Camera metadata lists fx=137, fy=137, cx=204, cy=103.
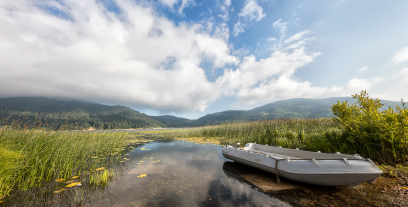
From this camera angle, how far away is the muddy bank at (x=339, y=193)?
3.34m

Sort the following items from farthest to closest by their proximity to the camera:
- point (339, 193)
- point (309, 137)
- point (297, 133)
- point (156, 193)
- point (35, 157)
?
point (297, 133), point (309, 137), point (35, 157), point (156, 193), point (339, 193)

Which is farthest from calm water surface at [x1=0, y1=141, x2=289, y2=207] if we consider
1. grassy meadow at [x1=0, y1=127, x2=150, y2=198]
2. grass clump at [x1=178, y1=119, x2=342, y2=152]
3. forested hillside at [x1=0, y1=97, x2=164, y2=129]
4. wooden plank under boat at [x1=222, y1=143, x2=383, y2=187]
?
grass clump at [x1=178, y1=119, x2=342, y2=152]

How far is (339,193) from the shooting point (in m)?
3.88

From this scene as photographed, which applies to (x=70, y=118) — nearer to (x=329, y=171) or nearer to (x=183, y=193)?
(x=183, y=193)

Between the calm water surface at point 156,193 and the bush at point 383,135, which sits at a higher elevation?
the bush at point 383,135

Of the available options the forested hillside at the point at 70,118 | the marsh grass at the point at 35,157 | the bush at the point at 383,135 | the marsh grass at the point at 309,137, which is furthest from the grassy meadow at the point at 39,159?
the bush at the point at 383,135

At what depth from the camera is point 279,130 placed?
1102cm

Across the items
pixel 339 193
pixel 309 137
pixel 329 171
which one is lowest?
pixel 339 193

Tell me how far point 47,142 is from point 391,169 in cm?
1224

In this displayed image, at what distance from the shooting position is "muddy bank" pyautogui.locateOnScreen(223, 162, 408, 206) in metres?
3.34


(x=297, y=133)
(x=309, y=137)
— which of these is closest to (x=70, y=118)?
(x=297, y=133)

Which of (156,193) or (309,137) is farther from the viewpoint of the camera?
(309,137)

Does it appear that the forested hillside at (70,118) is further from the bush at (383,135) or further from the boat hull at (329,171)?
the bush at (383,135)

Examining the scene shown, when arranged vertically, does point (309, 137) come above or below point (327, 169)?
above
